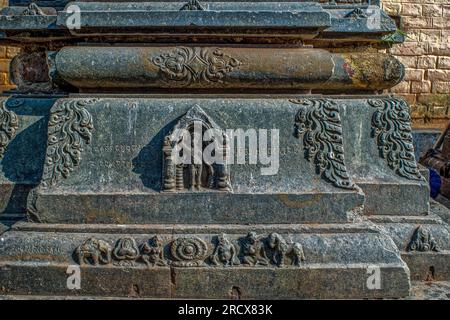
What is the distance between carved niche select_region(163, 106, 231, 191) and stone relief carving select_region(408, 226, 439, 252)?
1.06 m

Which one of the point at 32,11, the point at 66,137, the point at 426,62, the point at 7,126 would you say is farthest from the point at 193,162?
the point at 426,62

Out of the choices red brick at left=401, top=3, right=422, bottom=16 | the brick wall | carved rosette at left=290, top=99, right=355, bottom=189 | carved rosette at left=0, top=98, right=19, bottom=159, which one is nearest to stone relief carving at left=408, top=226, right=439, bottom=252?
carved rosette at left=290, top=99, right=355, bottom=189

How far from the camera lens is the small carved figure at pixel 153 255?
267 centimetres

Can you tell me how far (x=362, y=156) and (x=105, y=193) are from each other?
60.5 inches

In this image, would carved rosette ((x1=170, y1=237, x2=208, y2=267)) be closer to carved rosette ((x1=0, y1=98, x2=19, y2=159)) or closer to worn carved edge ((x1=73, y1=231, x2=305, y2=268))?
worn carved edge ((x1=73, y1=231, x2=305, y2=268))

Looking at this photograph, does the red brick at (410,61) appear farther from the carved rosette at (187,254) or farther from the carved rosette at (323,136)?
the carved rosette at (187,254)

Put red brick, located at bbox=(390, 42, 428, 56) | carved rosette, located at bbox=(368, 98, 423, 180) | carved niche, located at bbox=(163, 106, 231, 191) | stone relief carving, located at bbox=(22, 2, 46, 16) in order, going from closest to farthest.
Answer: carved niche, located at bbox=(163, 106, 231, 191), carved rosette, located at bbox=(368, 98, 423, 180), stone relief carving, located at bbox=(22, 2, 46, 16), red brick, located at bbox=(390, 42, 428, 56)

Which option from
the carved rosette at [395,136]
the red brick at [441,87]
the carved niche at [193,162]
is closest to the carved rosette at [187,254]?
the carved niche at [193,162]

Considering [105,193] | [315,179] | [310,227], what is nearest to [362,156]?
[315,179]

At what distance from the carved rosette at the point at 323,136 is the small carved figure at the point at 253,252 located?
57 centimetres

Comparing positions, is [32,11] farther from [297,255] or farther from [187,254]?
[297,255]

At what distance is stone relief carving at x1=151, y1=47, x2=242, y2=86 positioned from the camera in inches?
118

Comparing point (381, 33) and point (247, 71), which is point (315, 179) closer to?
point (247, 71)

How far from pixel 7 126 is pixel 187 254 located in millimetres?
1449
